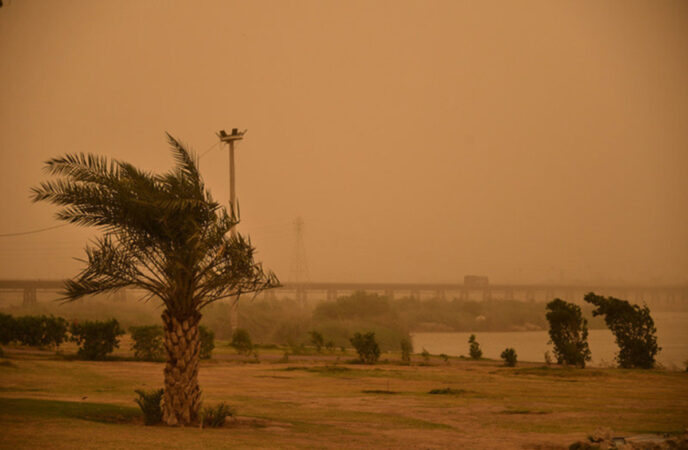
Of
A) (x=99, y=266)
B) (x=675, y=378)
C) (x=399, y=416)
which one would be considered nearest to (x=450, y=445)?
(x=399, y=416)

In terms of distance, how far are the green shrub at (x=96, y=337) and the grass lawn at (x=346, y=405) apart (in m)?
1.17

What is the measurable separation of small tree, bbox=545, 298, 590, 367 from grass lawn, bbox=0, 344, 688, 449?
9.86 ft

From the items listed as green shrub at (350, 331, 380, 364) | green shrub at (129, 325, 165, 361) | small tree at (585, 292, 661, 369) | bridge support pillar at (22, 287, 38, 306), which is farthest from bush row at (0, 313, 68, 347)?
bridge support pillar at (22, 287, 38, 306)

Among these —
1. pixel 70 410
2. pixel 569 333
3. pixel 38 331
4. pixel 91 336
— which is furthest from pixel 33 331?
pixel 569 333

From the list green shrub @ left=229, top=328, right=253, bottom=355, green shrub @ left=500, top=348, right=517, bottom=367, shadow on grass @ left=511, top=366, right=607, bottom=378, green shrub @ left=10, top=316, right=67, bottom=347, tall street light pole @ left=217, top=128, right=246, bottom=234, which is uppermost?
tall street light pole @ left=217, top=128, right=246, bottom=234

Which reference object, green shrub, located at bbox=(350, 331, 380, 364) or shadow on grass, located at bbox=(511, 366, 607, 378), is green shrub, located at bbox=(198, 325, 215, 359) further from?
shadow on grass, located at bbox=(511, 366, 607, 378)

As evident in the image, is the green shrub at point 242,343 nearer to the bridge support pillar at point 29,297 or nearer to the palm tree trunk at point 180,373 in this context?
the palm tree trunk at point 180,373

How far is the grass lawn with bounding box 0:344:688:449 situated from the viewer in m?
12.9

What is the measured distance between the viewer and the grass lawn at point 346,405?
508 inches

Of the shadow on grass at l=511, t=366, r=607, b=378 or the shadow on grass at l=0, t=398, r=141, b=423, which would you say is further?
the shadow on grass at l=511, t=366, r=607, b=378

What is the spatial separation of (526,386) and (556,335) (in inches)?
468

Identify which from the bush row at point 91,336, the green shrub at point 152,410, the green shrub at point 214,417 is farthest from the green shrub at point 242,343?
the green shrub at point 152,410

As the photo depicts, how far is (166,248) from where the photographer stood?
14523 millimetres

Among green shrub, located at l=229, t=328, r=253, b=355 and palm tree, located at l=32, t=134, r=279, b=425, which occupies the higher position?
palm tree, located at l=32, t=134, r=279, b=425
